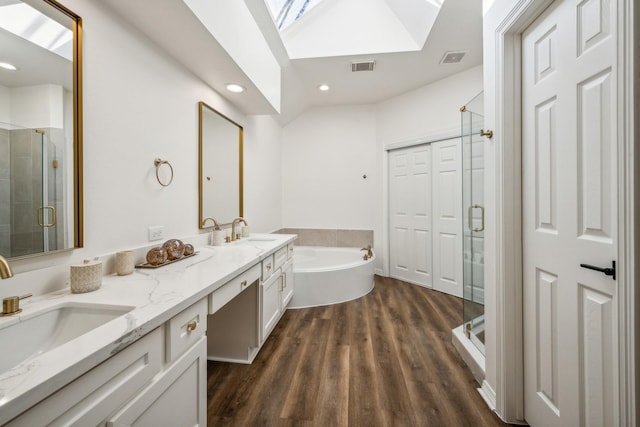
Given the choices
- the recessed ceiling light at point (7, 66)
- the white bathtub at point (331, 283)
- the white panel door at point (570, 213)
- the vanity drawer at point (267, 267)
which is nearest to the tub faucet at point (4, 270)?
the recessed ceiling light at point (7, 66)

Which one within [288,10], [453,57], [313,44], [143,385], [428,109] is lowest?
[143,385]

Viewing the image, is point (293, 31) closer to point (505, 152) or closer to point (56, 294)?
point (505, 152)

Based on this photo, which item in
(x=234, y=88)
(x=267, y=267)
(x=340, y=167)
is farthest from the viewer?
(x=340, y=167)

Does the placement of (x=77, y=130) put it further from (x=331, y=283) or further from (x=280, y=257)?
(x=331, y=283)

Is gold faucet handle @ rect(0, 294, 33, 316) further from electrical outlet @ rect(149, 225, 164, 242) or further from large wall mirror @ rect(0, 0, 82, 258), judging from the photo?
electrical outlet @ rect(149, 225, 164, 242)

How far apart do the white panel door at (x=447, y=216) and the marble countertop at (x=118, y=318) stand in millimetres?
2578

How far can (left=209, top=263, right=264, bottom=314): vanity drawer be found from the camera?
3.91 feet

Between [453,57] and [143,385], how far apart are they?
3.54 metres

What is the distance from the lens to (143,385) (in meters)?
0.80

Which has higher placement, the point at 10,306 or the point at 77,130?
the point at 77,130

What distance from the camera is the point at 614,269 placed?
34.9 inches

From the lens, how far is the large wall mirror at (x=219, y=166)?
6.88 ft

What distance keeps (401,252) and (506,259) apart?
2.59 m

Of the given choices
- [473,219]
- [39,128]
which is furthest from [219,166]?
[473,219]
